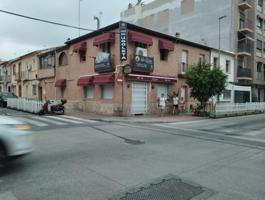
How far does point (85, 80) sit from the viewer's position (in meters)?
21.9

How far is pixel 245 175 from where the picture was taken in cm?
570

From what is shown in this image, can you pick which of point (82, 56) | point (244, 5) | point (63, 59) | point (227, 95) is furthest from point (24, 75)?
point (244, 5)

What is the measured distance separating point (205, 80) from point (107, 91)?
7.65m

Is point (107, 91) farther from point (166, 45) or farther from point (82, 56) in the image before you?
point (166, 45)

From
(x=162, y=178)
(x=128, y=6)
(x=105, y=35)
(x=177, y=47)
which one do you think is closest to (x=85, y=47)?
(x=105, y=35)

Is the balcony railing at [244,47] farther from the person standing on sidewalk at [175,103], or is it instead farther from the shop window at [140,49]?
the shop window at [140,49]

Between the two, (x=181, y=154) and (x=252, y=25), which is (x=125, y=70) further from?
(x=252, y=25)

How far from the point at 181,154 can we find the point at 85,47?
17.4 m

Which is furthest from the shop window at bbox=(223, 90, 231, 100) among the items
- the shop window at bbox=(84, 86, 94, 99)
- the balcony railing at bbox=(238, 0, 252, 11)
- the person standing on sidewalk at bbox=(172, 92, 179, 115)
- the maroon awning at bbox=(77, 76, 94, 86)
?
the maroon awning at bbox=(77, 76, 94, 86)

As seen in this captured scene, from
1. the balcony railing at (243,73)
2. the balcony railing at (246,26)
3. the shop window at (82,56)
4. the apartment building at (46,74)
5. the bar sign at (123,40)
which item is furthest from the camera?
the balcony railing at (243,73)

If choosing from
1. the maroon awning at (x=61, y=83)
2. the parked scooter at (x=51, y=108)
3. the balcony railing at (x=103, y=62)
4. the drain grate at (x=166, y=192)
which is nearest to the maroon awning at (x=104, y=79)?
the balcony railing at (x=103, y=62)

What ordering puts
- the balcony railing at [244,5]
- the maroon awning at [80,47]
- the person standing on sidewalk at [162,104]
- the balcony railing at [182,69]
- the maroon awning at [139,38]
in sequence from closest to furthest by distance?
the maroon awning at [139,38]
the person standing on sidewalk at [162,104]
the maroon awning at [80,47]
the balcony railing at [182,69]
the balcony railing at [244,5]

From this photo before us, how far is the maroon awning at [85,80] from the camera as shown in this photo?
21191 mm

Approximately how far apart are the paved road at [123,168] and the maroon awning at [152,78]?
1015 cm
